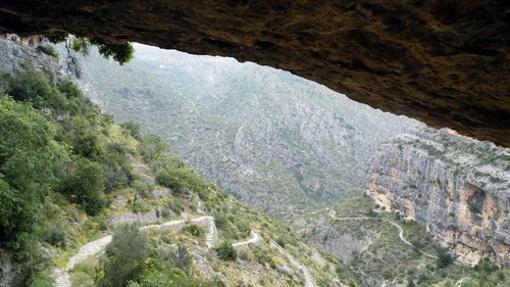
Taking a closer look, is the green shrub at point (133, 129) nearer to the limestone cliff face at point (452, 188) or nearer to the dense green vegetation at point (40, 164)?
the dense green vegetation at point (40, 164)

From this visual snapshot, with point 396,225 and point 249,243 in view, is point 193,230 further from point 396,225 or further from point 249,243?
point 396,225

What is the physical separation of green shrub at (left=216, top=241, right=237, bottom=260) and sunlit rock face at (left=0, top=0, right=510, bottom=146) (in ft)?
85.2

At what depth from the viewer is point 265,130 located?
139625mm

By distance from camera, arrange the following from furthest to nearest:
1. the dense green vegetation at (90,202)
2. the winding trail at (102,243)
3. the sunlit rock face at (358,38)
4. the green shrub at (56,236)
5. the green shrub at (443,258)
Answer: the green shrub at (443,258) → the green shrub at (56,236) → the winding trail at (102,243) → the dense green vegetation at (90,202) → the sunlit rock face at (358,38)

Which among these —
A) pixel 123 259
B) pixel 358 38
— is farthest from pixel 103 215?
pixel 358 38

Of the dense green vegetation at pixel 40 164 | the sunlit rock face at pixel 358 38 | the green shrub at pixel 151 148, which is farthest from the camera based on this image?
the green shrub at pixel 151 148

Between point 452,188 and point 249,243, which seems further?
point 452,188

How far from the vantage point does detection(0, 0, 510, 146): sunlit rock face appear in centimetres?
620

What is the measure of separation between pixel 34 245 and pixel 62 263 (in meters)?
5.58

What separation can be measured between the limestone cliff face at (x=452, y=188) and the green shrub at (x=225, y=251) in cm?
5073

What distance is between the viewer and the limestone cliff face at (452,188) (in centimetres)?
7481

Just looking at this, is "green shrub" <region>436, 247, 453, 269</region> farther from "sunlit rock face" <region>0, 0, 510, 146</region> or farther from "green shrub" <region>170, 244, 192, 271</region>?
"sunlit rock face" <region>0, 0, 510, 146</region>

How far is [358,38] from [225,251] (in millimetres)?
29509

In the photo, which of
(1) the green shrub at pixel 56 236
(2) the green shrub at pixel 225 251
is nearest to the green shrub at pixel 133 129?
(2) the green shrub at pixel 225 251
